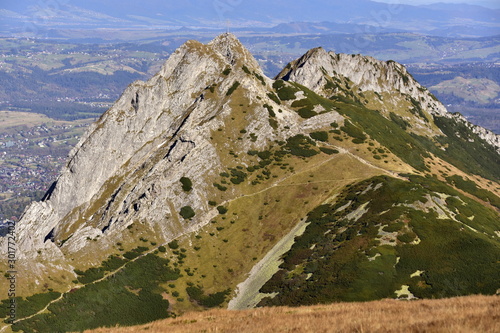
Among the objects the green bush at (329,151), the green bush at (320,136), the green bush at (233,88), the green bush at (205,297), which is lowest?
the green bush at (205,297)

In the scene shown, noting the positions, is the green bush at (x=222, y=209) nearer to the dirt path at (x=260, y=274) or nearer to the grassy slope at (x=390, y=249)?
the dirt path at (x=260, y=274)

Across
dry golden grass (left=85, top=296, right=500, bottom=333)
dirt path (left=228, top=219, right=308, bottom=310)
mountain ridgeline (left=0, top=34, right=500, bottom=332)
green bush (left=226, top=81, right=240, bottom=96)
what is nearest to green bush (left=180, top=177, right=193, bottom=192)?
mountain ridgeline (left=0, top=34, right=500, bottom=332)

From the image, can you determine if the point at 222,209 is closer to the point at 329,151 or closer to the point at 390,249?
the point at 329,151

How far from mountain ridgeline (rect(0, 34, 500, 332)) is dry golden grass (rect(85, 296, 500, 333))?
94.8ft

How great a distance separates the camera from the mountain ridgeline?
7338 cm

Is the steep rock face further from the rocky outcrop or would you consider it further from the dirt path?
the dirt path

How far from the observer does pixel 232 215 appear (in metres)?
107

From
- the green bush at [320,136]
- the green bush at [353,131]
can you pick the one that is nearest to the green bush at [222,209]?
the green bush at [320,136]

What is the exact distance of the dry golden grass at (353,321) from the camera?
79.8 ft

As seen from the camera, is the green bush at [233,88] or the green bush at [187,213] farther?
the green bush at [233,88]

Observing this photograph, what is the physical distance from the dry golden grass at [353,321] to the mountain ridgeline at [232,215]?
28902mm

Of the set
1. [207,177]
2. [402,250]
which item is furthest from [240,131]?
[402,250]

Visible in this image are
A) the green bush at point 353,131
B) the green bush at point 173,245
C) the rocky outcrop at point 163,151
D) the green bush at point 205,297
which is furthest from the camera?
the green bush at point 353,131

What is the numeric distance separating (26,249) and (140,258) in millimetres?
23834
